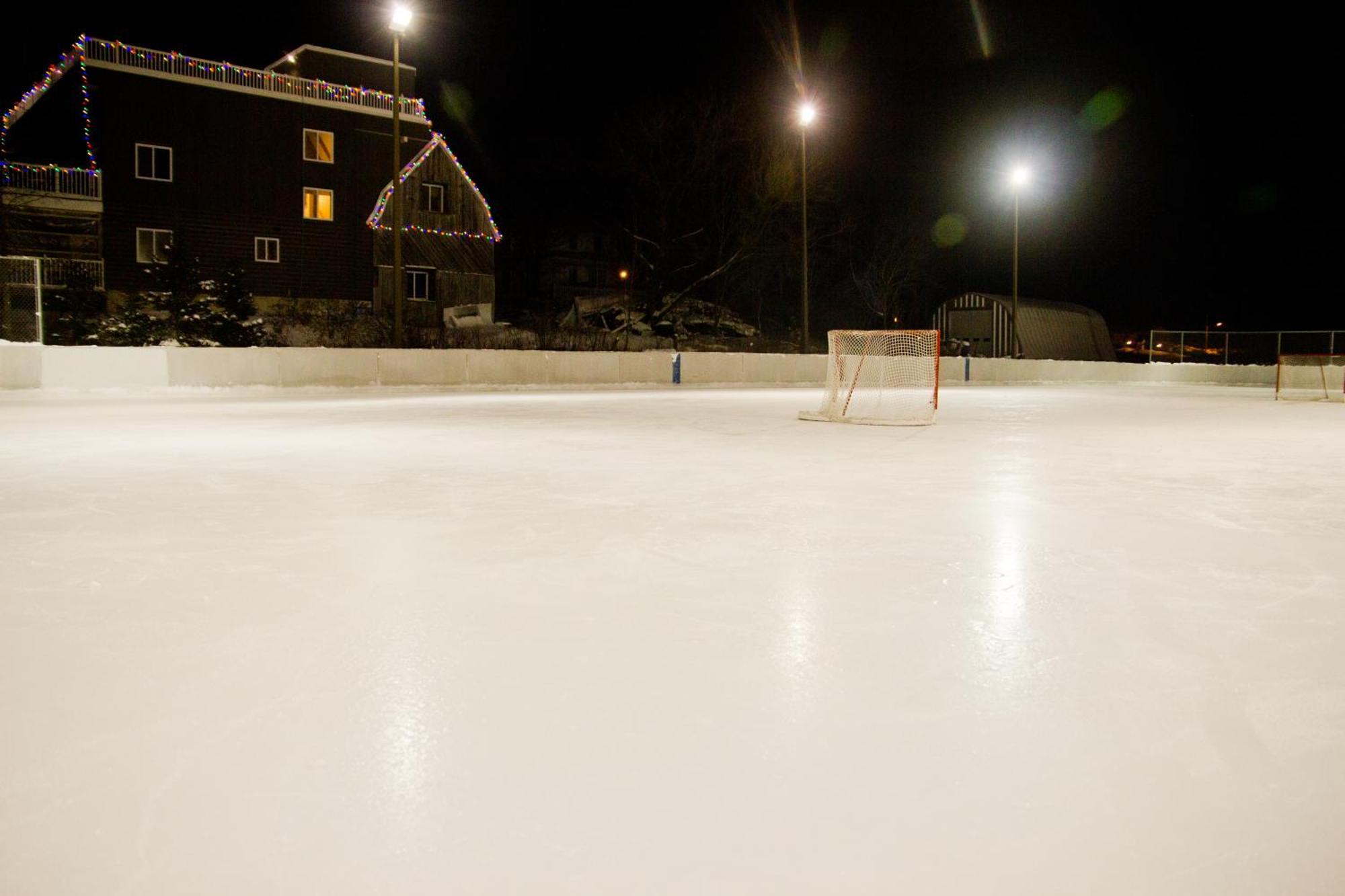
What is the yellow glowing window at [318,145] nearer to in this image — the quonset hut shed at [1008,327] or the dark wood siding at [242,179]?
the dark wood siding at [242,179]

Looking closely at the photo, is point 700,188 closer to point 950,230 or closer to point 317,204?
point 317,204

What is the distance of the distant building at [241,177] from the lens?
32.6 m

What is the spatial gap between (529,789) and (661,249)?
43.7 metres

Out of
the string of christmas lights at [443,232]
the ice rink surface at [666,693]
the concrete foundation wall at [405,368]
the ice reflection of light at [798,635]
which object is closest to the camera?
the ice rink surface at [666,693]

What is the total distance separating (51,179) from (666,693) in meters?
36.3

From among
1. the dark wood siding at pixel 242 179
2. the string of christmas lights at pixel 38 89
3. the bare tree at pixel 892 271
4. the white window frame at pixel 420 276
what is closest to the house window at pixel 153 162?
the dark wood siding at pixel 242 179

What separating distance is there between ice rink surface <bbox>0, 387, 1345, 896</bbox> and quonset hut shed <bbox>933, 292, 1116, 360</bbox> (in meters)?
50.2

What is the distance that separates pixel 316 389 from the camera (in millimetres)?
22406

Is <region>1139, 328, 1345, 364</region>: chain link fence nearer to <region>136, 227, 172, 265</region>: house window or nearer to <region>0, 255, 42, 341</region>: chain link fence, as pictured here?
<region>136, 227, 172, 265</region>: house window

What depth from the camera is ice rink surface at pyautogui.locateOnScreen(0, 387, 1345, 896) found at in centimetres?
231

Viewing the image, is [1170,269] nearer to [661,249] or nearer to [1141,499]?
[661,249]

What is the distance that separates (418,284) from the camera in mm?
38750

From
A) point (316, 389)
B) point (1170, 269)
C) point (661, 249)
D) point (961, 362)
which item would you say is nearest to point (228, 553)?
point (316, 389)

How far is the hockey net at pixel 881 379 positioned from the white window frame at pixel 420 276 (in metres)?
16.7
